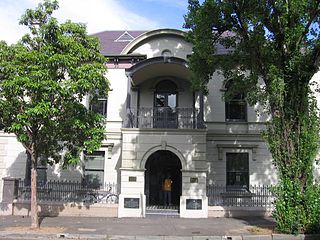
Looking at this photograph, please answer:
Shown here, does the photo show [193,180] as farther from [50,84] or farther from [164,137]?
[50,84]

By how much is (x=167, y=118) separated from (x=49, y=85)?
7396mm

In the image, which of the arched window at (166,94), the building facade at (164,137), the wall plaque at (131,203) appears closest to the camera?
the wall plaque at (131,203)

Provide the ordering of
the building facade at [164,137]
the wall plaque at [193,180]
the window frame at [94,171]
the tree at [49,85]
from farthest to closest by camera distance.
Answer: the window frame at [94,171], the building facade at [164,137], the wall plaque at [193,180], the tree at [49,85]

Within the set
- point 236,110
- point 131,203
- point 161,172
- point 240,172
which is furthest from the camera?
point 236,110

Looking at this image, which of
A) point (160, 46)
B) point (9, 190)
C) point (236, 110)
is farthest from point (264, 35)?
point (9, 190)

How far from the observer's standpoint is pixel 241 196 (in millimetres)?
17438

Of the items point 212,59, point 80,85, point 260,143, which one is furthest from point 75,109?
point 260,143

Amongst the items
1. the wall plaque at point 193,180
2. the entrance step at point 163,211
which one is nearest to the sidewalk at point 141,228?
the entrance step at point 163,211

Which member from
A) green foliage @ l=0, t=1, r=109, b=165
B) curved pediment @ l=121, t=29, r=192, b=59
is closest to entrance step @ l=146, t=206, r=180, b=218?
green foliage @ l=0, t=1, r=109, b=165

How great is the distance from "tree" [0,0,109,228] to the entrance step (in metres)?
5.07

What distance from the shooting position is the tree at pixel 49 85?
1185 cm

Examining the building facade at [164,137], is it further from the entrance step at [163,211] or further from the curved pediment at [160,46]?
the entrance step at [163,211]

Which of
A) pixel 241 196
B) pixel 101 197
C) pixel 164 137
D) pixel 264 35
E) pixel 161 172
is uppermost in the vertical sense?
pixel 264 35

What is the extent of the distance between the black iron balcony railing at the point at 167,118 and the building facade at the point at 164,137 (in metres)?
0.05
